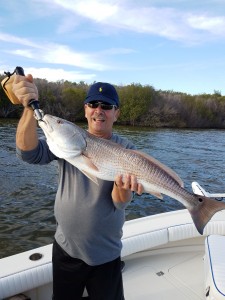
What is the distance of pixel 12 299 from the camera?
314 cm

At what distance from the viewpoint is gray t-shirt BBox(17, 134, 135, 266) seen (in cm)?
250

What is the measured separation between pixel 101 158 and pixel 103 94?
2.02 ft

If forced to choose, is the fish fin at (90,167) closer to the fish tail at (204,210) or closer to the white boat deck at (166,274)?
the fish tail at (204,210)

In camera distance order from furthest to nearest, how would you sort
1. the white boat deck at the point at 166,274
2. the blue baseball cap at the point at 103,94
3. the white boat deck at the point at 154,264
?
the white boat deck at the point at 166,274, the white boat deck at the point at 154,264, the blue baseball cap at the point at 103,94

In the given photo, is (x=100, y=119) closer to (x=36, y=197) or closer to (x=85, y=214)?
(x=85, y=214)

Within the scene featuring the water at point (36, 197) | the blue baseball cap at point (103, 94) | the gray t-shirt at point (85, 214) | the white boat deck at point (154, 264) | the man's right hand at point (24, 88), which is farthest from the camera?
the water at point (36, 197)

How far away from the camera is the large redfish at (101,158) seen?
7.60ft

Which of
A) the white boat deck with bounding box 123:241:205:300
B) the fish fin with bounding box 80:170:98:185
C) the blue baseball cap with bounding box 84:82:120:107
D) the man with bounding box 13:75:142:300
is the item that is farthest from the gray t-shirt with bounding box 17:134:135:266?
the white boat deck with bounding box 123:241:205:300

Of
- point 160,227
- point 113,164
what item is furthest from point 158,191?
point 160,227

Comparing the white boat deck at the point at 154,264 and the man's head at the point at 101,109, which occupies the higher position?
the man's head at the point at 101,109

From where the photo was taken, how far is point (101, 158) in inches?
92.2

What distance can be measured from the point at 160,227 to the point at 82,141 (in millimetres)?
2577

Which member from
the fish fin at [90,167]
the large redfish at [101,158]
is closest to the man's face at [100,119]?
the large redfish at [101,158]

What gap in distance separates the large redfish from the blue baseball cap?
41 cm
